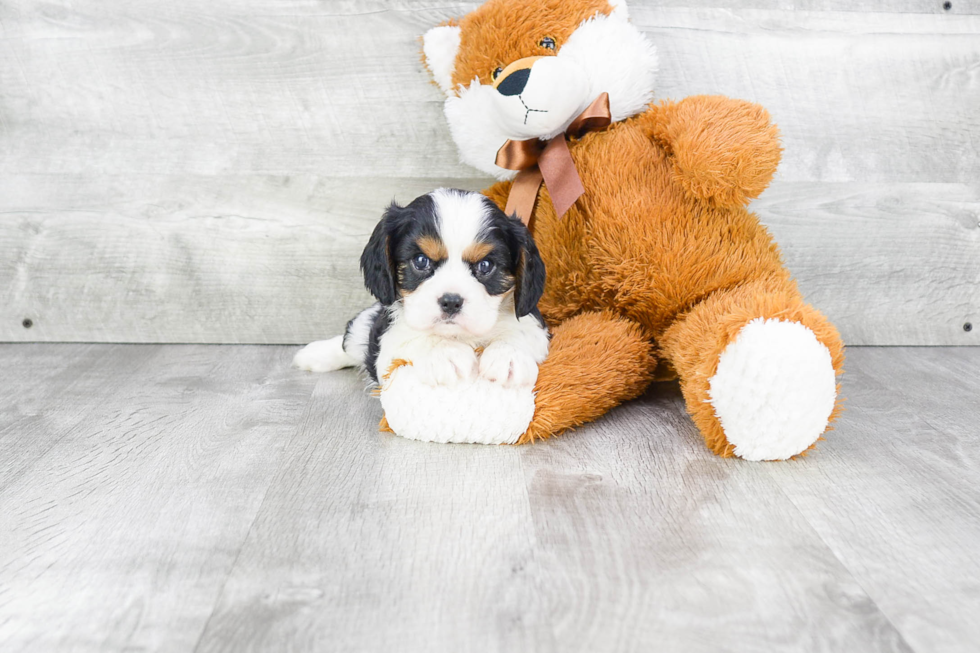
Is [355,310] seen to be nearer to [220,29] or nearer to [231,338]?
[231,338]

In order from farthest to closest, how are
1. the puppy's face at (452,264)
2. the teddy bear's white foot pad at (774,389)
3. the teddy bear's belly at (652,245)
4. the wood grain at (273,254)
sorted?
1. the wood grain at (273,254)
2. the teddy bear's belly at (652,245)
3. the puppy's face at (452,264)
4. the teddy bear's white foot pad at (774,389)

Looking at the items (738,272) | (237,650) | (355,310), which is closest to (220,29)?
(355,310)

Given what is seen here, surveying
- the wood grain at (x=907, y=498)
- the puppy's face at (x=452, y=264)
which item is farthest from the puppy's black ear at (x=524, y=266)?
the wood grain at (x=907, y=498)

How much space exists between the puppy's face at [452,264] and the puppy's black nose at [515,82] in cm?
29

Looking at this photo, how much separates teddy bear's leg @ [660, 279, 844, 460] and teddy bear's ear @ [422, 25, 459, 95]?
3.24ft

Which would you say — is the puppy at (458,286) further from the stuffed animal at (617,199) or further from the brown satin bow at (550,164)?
the brown satin bow at (550,164)

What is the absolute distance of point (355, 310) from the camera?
7.98ft

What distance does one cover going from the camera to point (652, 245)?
5.95ft

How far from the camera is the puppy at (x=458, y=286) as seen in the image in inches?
61.8

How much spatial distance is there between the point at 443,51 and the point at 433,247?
728 millimetres

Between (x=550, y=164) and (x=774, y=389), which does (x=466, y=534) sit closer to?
(x=774, y=389)

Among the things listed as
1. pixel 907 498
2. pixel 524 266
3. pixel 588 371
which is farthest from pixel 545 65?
→ pixel 907 498

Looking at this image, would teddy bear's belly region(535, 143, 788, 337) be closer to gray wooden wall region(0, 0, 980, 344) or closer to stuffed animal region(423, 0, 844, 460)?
stuffed animal region(423, 0, 844, 460)

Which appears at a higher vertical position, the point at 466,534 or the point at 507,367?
the point at 507,367
